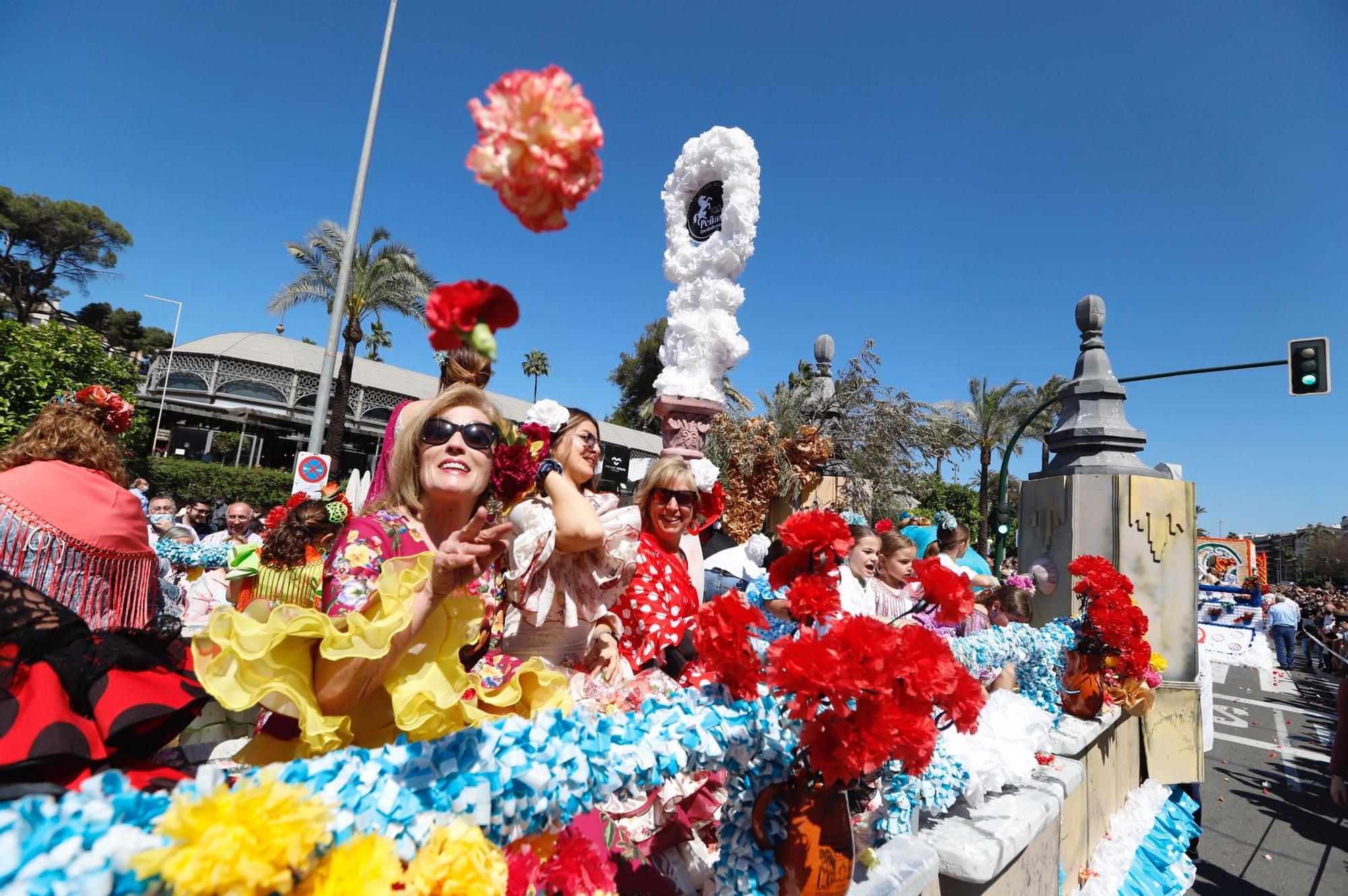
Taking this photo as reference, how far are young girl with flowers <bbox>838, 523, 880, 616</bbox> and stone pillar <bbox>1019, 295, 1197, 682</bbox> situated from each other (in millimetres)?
2646

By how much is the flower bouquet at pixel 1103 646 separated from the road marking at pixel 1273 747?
20.9ft

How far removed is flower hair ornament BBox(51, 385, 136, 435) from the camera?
2.62 meters

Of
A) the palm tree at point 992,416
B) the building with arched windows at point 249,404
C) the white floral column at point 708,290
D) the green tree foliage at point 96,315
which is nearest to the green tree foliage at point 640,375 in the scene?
the building with arched windows at point 249,404

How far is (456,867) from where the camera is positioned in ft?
3.30

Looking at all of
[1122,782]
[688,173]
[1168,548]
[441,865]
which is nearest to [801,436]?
[688,173]

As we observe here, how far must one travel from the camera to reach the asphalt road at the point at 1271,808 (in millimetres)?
4961

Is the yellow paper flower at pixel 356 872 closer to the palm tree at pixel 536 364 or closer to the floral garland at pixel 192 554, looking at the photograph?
the floral garland at pixel 192 554

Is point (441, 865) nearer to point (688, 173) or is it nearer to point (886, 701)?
point (886, 701)

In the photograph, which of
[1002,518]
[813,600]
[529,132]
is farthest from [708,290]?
[1002,518]

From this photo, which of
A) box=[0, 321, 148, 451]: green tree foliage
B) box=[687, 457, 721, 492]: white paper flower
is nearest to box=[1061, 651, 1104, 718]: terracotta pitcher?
box=[687, 457, 721, 492]: white paper flower

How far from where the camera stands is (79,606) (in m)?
2.15

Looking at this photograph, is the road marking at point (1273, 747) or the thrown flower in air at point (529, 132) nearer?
the thrown flower in air at point (529, 132)

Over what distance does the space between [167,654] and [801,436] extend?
30.6ft

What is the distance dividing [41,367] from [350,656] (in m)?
13.5
